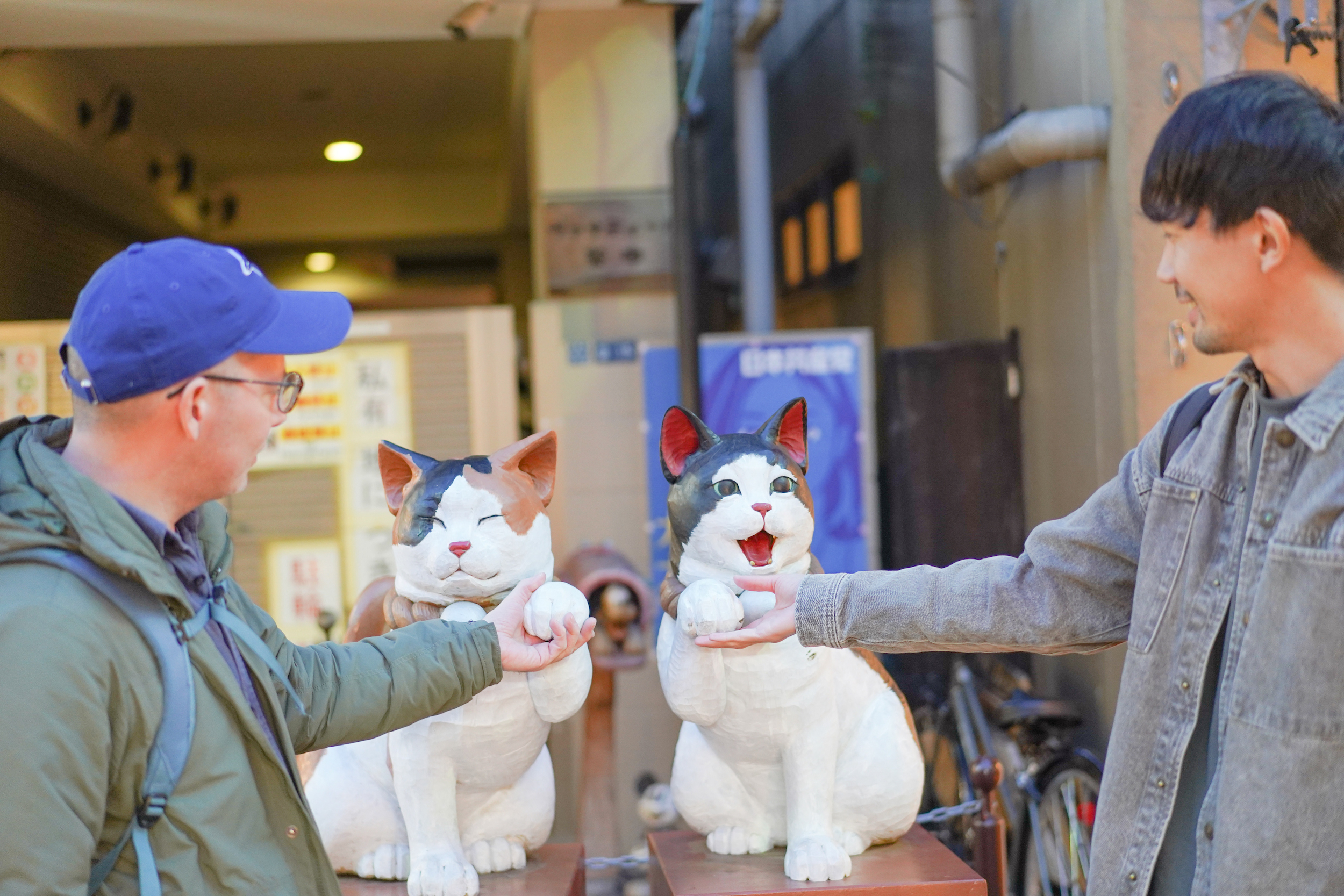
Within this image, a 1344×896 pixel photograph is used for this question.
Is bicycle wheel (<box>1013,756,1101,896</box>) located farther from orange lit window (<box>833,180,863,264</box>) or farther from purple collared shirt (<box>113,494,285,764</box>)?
orange lit window (<box>833,180,863,264</box>)

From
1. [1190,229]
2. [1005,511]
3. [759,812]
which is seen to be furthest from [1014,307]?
[1190,229]

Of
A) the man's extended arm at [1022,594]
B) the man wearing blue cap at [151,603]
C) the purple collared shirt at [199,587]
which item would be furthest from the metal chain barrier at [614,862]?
the purple collared shirt at [199,587]

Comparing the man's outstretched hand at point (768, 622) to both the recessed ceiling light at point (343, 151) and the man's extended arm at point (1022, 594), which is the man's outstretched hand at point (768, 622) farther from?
the recessed ceiling light at point (343, 151)

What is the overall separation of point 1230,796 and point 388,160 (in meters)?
8.03

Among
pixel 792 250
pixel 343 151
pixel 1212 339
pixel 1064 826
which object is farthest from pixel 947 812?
pixel 343 151

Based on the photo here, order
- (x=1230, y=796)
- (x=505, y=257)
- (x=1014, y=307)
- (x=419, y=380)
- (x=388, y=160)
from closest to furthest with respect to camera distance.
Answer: (x=1230, y=796) < (x=419, y=380) < (x=1014, y=307) < (x=388, y=160) < (x=505, y=257)

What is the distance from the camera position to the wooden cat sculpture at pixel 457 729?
2.54 metres

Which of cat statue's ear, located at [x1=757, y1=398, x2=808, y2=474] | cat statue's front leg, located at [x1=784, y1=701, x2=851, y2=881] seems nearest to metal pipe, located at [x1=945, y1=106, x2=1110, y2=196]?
cat statue's ear, located at [x1=757, y1=398, x2=808, y2=474]

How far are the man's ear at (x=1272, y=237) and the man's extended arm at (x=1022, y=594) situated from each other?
319mm

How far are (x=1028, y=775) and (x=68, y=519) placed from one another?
3626mm

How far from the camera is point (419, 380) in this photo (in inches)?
202

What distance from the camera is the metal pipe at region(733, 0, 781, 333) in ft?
18.8

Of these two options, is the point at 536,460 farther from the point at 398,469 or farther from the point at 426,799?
the point at 426,799

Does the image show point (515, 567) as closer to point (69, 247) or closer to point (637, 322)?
point (637, 322)
